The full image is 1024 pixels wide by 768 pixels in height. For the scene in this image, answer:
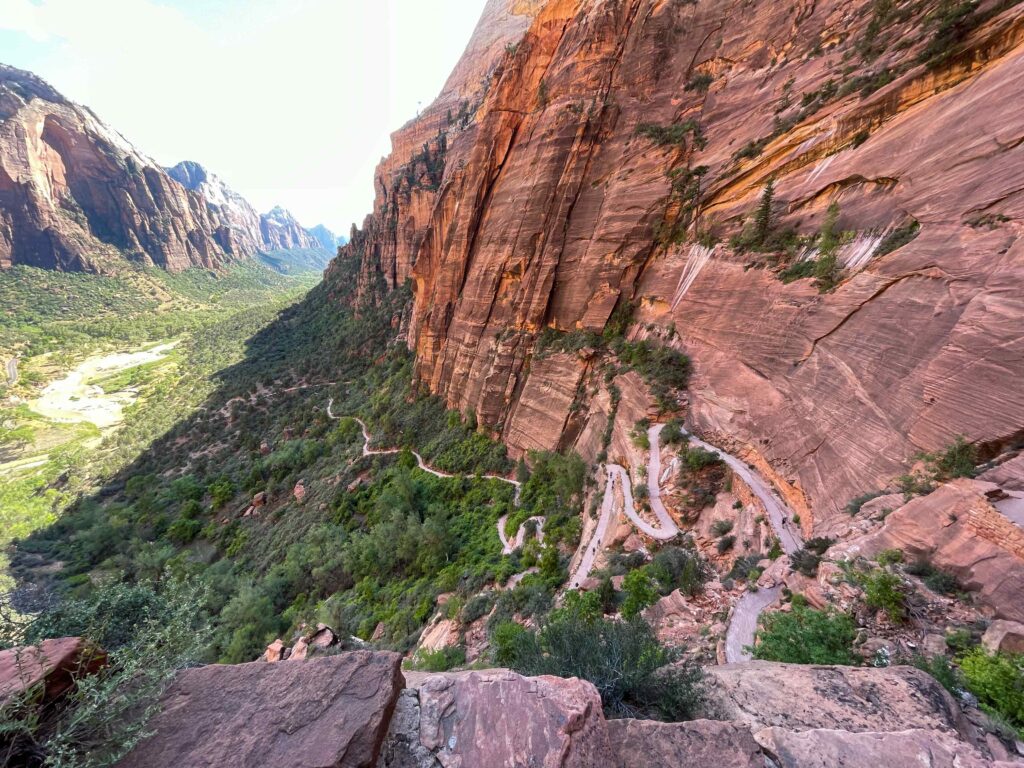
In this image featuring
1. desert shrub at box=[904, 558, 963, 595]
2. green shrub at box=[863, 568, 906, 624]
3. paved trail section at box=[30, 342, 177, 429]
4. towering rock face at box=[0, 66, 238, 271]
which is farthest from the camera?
towering rock face at box=[0, 66, 238, 271]

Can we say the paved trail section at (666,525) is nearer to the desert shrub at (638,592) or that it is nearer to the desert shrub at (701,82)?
the desert shrub at (638,592)

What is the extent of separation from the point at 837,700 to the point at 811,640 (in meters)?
2.31

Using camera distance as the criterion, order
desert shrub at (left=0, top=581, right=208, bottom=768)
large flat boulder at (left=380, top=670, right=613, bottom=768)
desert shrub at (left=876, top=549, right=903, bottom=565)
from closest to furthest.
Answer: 1. desert shrub at (left=0, top=581, right=208, bottom=768)
2. large flat boulder at (left=380, top=670, right=613, bottom=768)
3. desert shrub at (left=876, top=549, right=903, bottom=565)

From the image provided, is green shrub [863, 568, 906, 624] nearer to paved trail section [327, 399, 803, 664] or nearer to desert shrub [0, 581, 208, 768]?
paved trail section [327, 399, 803, 664]

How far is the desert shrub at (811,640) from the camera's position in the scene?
255 inches

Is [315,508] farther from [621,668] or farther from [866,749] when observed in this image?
[866,749]

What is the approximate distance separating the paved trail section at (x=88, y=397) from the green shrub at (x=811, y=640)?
279ft

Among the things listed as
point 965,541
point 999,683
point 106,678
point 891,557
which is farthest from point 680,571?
point 106,678

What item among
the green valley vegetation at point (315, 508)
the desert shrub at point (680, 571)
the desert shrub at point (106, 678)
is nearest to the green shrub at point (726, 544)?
the desert shrub at point (680, 571)

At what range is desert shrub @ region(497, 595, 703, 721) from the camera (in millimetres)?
5074

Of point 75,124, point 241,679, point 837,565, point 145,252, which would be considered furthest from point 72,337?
point 837,565

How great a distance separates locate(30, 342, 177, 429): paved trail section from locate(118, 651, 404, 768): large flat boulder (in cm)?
8087

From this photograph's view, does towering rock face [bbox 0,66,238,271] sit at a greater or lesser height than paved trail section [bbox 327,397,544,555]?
greater

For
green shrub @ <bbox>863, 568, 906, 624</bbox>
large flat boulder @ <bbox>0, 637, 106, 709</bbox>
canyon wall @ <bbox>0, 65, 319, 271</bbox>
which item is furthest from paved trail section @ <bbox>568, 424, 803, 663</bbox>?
canyon wall @ <bbox>0, 65, 319, 271</bbox>
